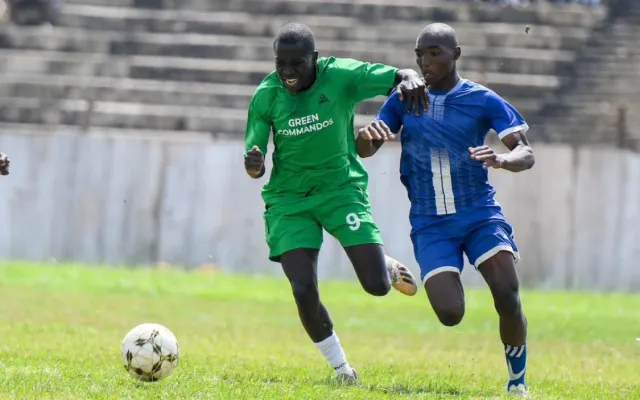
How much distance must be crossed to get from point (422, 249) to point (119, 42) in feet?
65.0

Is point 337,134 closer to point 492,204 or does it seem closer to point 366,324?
point 492,204

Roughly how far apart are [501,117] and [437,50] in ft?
2.05

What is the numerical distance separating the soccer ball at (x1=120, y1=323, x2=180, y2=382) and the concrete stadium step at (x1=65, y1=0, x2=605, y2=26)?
64.0 ft

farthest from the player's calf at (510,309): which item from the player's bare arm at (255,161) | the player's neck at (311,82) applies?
the player's neck at (311,82)

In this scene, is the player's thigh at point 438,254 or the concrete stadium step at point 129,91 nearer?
the player's thigh at point 438,254

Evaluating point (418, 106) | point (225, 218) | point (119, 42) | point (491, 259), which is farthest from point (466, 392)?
point (119, 42)

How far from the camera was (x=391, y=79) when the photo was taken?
9430 millimetres

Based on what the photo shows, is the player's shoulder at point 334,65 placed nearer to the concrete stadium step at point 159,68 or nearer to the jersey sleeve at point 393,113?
the jersey sleeve at point 393,113

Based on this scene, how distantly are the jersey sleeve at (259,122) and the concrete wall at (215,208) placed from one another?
40.3ft

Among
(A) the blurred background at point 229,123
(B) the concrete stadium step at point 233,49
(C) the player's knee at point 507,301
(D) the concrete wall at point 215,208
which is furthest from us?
(B) the concrete stadium step at point 233,49

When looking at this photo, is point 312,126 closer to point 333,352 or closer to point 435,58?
point 435,58

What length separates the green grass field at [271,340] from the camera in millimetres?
8672

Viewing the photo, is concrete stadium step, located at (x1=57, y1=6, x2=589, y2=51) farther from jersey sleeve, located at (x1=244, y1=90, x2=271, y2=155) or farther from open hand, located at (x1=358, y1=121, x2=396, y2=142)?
open hand, located at (x1=358, y1=121, x2=396, y2=142)

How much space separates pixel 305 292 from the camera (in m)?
Result: 8.98
